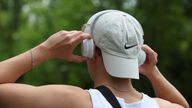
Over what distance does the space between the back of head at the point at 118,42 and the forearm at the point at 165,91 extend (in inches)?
16.6

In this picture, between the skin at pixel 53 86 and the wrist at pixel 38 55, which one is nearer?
the skin at pixel 53 86

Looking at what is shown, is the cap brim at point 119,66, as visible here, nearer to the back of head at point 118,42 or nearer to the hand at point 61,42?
the back of head at point 118,42

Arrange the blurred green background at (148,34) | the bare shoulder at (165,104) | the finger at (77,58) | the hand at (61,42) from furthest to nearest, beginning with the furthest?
the blurred green background at (148,34)
the bare shoulder at (165,104)
the finger at (77,58)
the hand at (61,42)

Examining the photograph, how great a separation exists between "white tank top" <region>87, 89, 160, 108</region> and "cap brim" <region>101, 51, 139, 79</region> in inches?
5.1

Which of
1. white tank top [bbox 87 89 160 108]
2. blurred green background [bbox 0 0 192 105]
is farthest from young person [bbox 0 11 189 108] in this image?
blurred green background [bbox 0 0 192 105]

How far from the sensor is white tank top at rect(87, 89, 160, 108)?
290 centimetres

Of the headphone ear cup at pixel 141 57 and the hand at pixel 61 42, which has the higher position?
the hand at pixel 61 42

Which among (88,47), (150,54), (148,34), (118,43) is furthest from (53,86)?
(148,34)

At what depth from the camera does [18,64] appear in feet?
9.66

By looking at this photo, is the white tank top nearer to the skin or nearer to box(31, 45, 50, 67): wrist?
the skin

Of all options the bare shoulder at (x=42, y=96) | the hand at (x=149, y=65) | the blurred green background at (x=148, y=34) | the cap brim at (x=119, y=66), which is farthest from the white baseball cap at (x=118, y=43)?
the blurred green background at (x=148, y=34)

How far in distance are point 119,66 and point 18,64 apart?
→ 1.60 ft

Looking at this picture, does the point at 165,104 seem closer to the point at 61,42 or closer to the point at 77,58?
the point at 77,58

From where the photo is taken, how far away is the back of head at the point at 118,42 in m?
3.05
